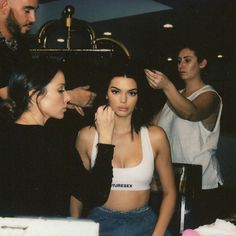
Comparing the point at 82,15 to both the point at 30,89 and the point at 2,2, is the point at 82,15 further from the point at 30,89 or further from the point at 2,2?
the point at 30,89

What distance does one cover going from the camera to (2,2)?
2.15m

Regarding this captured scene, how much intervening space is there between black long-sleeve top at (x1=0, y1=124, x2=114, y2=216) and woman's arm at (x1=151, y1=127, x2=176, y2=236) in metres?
0.54

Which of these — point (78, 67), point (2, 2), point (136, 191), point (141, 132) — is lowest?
point (136, 191)

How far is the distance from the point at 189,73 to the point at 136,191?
3.14 feet

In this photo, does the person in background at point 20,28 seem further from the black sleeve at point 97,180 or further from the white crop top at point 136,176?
the black sleeve at point 97,180

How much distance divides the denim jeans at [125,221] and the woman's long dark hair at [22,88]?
625 mm

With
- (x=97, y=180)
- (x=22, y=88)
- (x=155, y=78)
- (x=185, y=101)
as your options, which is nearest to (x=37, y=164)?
(x=97, y=180)

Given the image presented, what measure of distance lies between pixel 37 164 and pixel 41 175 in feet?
0.13

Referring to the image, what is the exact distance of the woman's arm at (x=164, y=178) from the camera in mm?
1778

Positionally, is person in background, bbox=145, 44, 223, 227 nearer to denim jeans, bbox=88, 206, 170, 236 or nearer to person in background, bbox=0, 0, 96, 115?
person in background, bbox=0, 0, 96, 115

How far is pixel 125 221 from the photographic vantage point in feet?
5.79

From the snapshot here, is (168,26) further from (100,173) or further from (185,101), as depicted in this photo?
(100,173)

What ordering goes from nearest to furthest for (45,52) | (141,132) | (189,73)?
(45,52)
(141,132)
(189,73)

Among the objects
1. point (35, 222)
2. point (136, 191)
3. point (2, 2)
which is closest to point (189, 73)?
point (136, 191)
